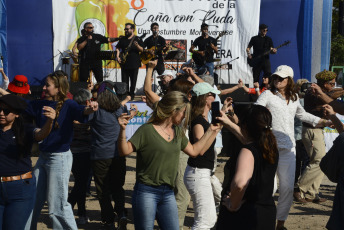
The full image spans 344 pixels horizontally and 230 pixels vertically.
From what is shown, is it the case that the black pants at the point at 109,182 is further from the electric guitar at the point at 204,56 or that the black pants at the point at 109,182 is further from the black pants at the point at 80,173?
the electric guitar at the point at 204,56

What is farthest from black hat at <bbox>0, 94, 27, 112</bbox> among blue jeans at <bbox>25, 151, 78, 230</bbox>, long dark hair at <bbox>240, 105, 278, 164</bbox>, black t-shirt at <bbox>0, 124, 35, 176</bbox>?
long dark hair at <bbox>240, 105, 278, 164</bbox>

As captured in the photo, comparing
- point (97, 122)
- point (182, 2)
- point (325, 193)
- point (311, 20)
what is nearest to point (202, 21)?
point (182, 2)

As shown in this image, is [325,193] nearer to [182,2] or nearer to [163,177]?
[163,177]

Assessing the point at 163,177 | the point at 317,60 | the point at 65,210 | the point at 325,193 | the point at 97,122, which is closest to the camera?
the point at 163,177

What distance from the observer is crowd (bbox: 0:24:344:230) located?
414 centimetres

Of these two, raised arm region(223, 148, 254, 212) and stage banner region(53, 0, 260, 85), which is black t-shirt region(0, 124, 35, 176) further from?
stage banner region(53, 0, 260, 85)

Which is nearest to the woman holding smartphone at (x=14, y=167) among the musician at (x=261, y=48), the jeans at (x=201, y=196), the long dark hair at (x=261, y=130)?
the jeans at (x=201, y=196)

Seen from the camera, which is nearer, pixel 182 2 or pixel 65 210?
pixel 65 210

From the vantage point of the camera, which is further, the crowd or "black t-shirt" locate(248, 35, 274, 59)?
"black t-shirt" locate(248, 35, 274, 59)

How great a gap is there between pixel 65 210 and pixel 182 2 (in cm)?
1264

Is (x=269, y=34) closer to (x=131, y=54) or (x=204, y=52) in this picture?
(x=204, y=52)

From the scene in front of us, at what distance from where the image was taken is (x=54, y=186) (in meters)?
5.79

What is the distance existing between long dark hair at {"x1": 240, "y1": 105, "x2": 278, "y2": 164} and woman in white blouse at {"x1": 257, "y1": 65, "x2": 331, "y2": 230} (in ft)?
8.20

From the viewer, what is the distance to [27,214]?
194 inches
